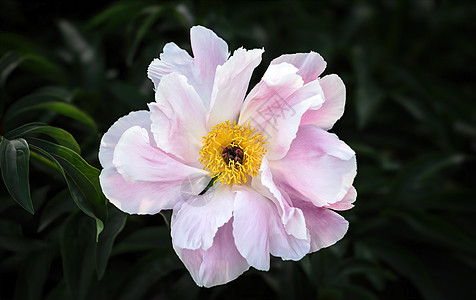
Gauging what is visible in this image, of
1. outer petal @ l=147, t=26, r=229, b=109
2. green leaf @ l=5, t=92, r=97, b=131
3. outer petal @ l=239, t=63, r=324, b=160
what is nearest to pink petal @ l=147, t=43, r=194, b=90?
outer petal @ l=147, t=26, r=229, b=109

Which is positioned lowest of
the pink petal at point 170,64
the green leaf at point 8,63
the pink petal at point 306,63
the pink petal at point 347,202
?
the green leaf at point 8,63

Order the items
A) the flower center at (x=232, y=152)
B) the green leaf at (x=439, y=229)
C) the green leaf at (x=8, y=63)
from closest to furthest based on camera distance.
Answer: the flower center at (x=232, y=152) < the green leaf at (x=8, y=63) < the green leaf at (x=439, y=229)

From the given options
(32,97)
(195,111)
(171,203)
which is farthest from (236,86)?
(32,97)

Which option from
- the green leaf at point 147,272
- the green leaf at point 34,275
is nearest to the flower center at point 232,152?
the green leaf at point 147,272

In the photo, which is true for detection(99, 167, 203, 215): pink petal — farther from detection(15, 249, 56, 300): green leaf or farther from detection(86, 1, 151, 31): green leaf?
detection(86, 1, 151, 31): green leaf

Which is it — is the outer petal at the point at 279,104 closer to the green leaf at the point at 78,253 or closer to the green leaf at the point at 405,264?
the green leaf at the point at 78,253

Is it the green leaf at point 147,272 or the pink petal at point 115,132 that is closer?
the pink petal at point 115,132

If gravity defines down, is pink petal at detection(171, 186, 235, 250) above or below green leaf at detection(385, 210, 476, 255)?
above
